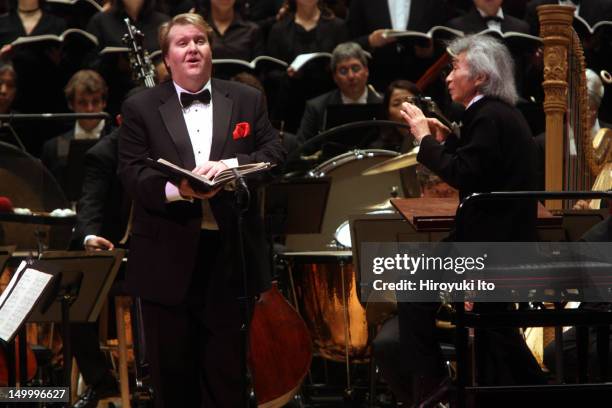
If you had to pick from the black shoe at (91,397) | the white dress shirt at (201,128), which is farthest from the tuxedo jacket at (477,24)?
the white dress shirt at (201,128)

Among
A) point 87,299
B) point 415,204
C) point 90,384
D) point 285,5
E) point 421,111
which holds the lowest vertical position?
point 90,384

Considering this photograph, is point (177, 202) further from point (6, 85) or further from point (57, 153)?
point (6, 85)

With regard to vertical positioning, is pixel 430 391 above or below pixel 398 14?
below

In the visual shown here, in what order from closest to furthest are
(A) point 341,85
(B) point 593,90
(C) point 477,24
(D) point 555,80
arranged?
(D) point 555,80 < (B) point 593,90 < (A) point 341,85 < (C) point 477,24

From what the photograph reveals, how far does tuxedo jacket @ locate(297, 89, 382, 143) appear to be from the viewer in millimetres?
6746

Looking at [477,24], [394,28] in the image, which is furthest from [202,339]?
[394,28]

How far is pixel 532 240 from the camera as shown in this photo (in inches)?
152

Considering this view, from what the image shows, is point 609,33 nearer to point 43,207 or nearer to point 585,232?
point 585,232

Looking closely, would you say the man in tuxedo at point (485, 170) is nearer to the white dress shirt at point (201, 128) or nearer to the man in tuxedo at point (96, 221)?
the white dress shirt at point (201, 128)

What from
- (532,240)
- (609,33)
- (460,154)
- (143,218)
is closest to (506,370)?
(532,240)

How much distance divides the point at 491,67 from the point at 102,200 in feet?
6.59

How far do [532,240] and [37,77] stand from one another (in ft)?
14.0

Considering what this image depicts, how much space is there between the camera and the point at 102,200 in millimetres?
5086

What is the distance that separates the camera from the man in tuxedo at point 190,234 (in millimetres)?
3740
